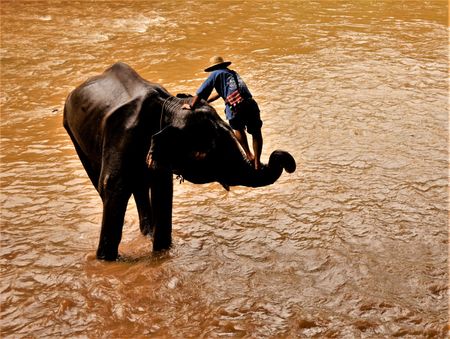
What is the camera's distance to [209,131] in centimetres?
454

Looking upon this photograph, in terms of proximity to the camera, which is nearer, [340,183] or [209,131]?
[209,131]

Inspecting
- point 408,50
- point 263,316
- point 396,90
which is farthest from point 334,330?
point 408,50

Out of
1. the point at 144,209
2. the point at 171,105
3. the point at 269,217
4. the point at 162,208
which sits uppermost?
the point at 171,105

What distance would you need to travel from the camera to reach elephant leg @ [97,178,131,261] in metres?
4.97

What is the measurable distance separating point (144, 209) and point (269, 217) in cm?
135

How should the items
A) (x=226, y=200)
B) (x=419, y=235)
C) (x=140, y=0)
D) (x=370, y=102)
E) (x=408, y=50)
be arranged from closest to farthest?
(x=419, y=235) < (x=226, y=200) < (x=370, y=102) < (x=408, y=50) < (x=140, y=0)

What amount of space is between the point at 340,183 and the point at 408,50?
6.38 metres

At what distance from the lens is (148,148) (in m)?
4.90

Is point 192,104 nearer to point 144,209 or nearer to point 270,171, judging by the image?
point 270,171

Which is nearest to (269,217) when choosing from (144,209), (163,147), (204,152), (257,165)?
(144,209)

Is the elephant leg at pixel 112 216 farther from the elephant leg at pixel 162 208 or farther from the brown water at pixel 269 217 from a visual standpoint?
the elephant leg at pixel 162 208

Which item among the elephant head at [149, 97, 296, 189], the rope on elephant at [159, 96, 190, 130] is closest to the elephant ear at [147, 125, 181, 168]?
the elephant head at [149, 97, 296, 189]

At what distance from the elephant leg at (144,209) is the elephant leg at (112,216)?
0.57m

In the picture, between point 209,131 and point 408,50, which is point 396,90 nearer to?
point 408,50
